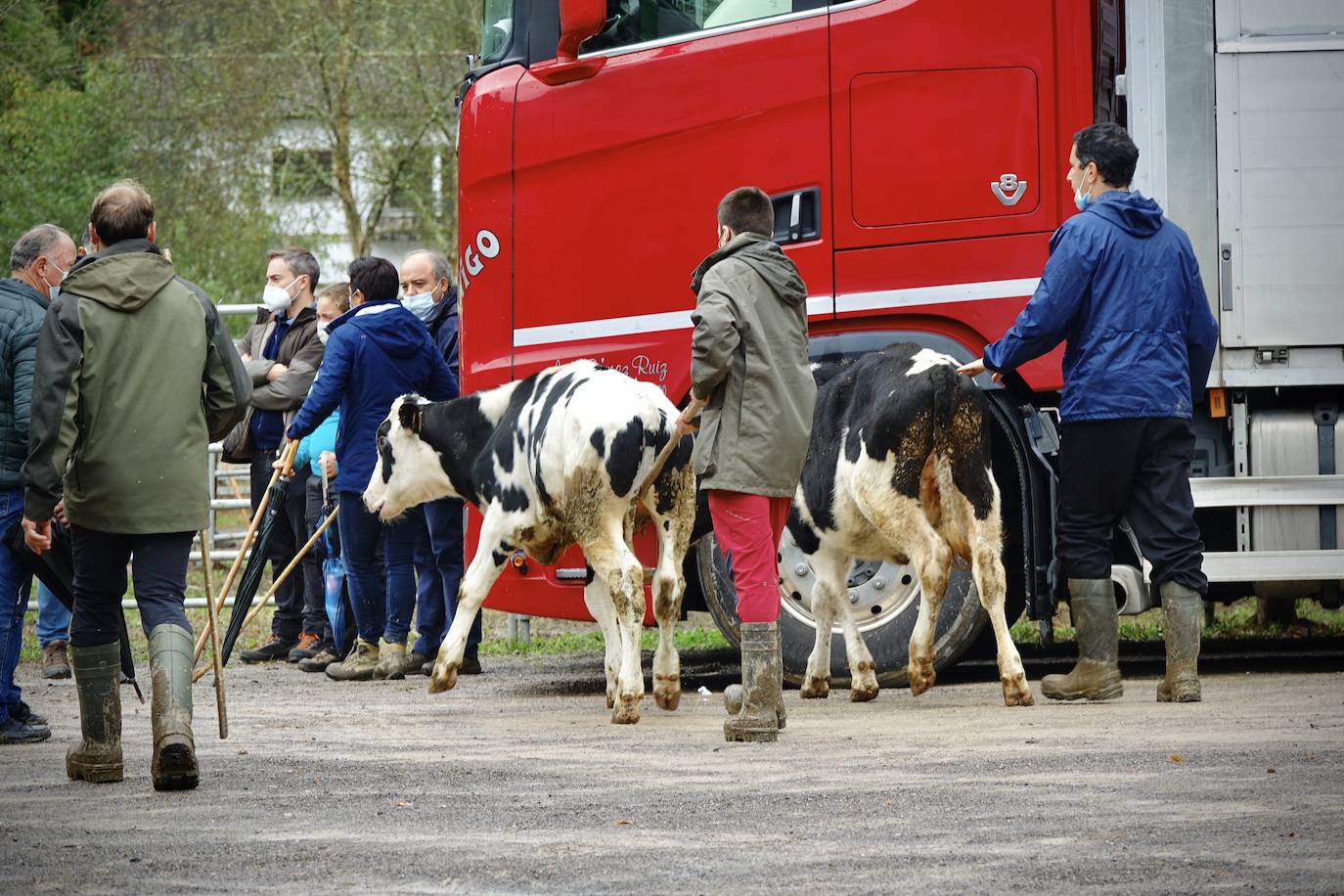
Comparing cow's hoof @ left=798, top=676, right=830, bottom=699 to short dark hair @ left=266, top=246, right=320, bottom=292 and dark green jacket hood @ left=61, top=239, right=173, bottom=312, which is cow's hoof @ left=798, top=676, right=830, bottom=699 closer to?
dark green jacket hood @ left=61, top=239, right=173, bottom=312

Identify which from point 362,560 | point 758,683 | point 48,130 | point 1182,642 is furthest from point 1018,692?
point 48,130

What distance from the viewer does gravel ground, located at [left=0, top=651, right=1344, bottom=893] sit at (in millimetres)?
4219

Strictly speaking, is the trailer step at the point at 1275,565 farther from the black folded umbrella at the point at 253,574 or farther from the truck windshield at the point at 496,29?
the black folded umbrella at the point at 253,574

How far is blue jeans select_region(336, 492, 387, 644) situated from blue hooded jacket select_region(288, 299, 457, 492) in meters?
0.12

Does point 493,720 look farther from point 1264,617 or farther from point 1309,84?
point 1264,617

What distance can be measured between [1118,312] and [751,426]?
1.60 metres

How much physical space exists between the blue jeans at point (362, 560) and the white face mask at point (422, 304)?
3.98ft

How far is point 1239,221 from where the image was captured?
750 centimetres

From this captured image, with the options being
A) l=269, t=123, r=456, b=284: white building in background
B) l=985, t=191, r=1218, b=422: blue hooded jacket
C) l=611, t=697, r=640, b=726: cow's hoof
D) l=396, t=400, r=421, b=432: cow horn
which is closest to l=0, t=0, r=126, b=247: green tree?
l=269, t=123, r=456, b=284: white building in background

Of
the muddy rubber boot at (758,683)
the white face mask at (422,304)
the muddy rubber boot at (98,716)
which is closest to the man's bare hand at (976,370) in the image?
the muddy rubber boot at (758,683)

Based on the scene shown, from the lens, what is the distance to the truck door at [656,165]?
302 inches

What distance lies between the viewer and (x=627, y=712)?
7.03 meters

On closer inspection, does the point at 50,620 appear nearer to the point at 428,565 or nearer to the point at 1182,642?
the point at 428,565

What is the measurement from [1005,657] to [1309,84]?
2577mm
